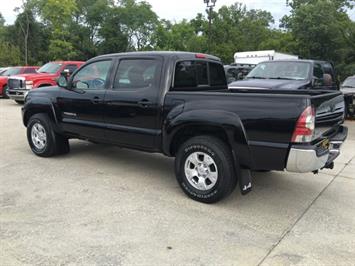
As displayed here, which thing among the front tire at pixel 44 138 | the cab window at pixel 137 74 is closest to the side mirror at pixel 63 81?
the front tire at pixel 44 138

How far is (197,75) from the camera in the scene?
17.6ft

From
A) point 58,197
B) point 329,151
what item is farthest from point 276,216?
point 58,197

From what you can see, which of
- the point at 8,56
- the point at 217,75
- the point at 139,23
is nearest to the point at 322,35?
the point at 217,75

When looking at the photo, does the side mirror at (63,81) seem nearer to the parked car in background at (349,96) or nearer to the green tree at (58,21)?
the parked car in background at (349,96)

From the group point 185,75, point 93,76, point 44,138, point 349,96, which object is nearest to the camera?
point 185,75

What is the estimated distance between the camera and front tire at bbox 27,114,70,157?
20.5ft

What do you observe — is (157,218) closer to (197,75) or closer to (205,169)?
(205,169)

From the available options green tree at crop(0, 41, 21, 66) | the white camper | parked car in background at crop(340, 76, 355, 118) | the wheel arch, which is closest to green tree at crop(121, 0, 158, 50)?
green tree at crop(0, 41, 21, 66)

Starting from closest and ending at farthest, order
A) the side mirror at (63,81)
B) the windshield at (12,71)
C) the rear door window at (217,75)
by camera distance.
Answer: the rear door window at (217,75) → the side mirror at (63,81) → the windshield at (12,71)

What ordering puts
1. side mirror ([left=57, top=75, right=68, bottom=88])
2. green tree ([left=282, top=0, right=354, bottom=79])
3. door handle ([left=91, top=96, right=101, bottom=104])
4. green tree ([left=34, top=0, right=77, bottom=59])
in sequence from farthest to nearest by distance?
green tree ([left=34, top=0, right=77, bottom=59])
green tree ([left=282, top=0, right=354, bottom=79])
side mirror ([left=57, top=75, right=68, bottom=88])
door handle ([left=91, top=96, right=101, bottom=104])

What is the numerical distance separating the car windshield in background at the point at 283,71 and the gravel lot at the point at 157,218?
3.92 meters

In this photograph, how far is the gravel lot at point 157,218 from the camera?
10.9 feet

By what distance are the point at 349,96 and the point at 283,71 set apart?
317 centimetres

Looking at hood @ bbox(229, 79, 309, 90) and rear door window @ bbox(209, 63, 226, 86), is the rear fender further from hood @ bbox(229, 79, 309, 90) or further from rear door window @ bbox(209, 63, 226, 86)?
hood @ bbox(229, 79, 309, 90)
